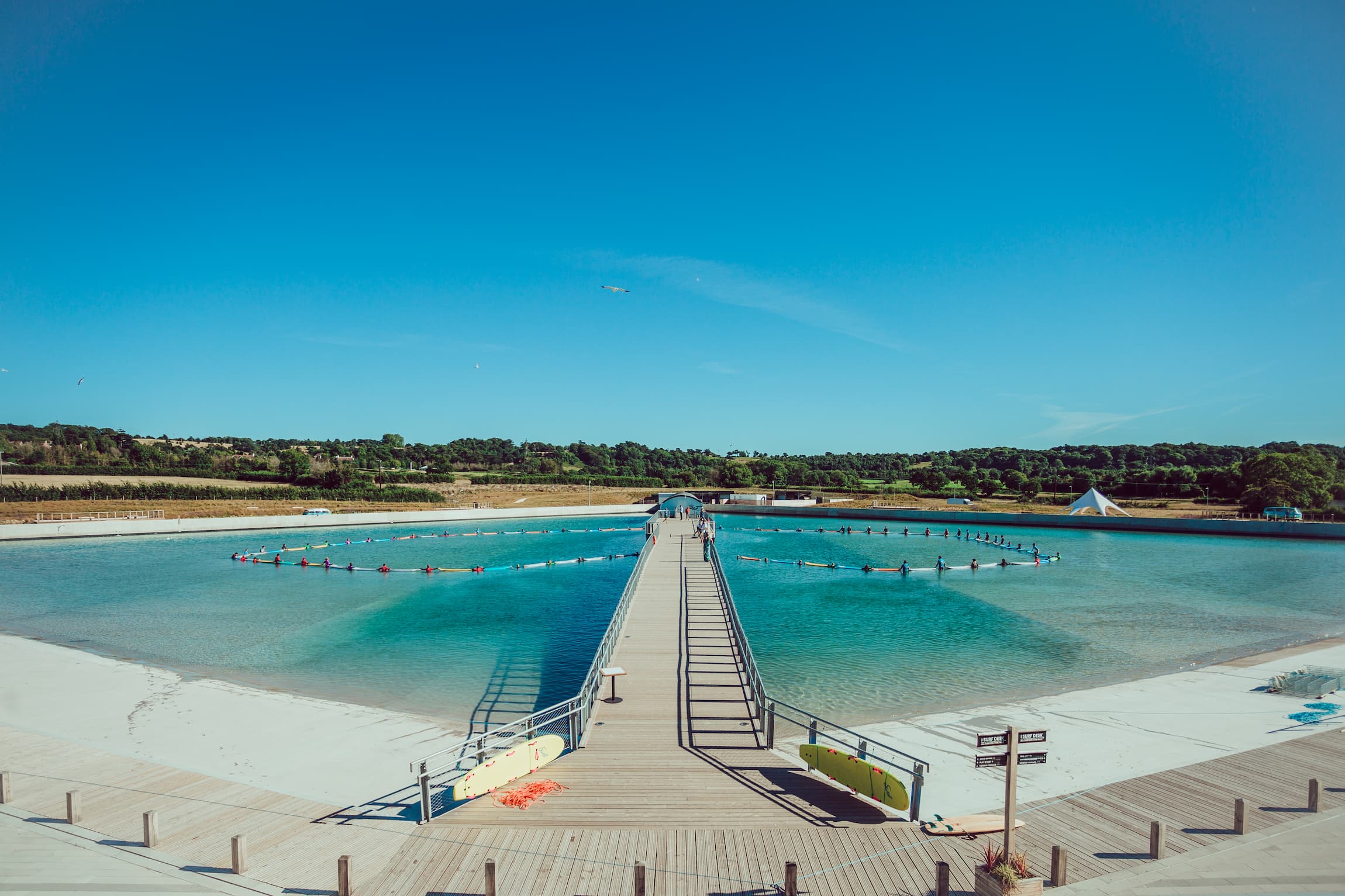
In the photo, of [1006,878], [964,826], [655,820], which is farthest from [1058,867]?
[655,820]

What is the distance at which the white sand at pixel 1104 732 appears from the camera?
1262cm

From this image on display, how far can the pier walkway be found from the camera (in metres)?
9.83

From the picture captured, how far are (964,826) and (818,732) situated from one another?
2.67 m

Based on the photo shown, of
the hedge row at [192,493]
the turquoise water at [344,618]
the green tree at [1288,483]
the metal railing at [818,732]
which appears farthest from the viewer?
the hedge row at [192,493]

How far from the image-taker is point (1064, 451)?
7219 inches

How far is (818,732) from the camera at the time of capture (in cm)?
1153

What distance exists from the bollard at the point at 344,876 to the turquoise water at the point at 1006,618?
12.7 m

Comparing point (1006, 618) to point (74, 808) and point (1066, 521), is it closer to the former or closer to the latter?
point (74, 808)

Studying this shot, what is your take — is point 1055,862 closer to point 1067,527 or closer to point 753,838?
point 753,838

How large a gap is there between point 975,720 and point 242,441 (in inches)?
8443

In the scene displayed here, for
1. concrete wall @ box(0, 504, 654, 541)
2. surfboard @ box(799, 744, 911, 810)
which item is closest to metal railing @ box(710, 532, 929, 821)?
surfboard @ box(799, 744, 911, 810)

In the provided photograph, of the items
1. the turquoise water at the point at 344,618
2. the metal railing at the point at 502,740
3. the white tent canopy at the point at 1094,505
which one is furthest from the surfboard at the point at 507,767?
the white tent canopy at the point at 1094,505

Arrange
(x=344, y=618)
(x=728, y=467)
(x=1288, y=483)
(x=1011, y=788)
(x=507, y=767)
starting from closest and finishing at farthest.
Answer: (x=1011, y=788) → (x=507, y=767) → (x=344, y=618) → (x=1288, y=483) → (x=728, y=467)

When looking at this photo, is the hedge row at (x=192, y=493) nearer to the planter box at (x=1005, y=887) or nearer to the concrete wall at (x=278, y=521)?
the concrete wall at (x=278, y=521)
